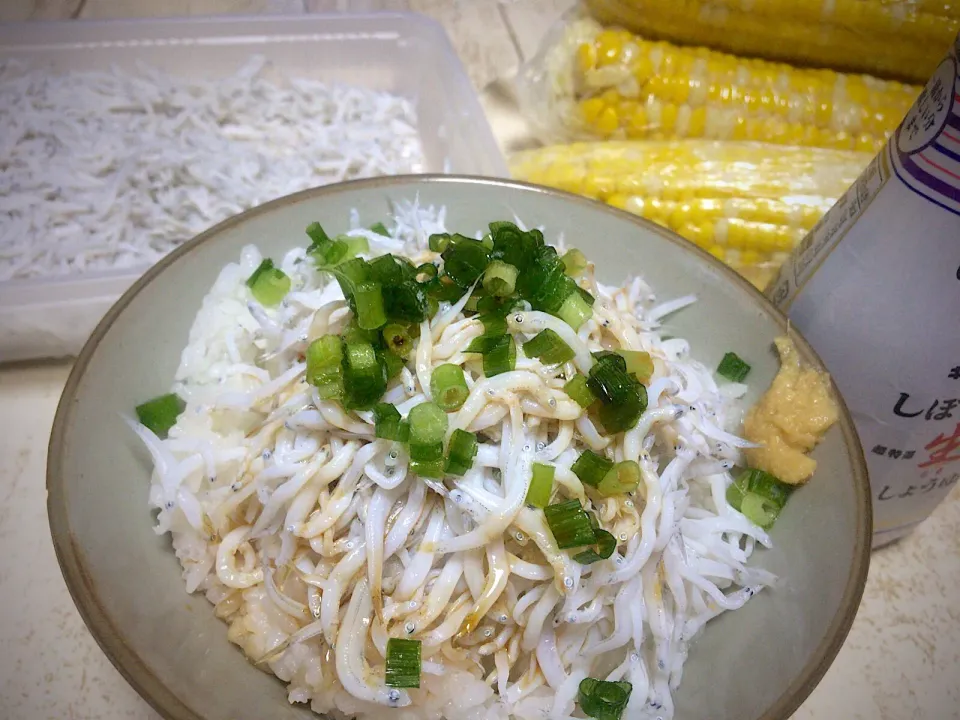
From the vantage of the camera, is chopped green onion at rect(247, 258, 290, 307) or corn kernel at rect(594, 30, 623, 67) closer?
chopped green onion at rect(247, 258, 290, 307)

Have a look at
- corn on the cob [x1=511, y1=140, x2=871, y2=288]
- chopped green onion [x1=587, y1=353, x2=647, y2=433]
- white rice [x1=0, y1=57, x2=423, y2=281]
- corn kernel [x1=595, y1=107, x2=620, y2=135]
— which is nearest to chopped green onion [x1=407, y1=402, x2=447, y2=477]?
chopped green onion [x1=587, y1=353, x2=647, y2=433]

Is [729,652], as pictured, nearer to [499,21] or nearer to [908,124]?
[908,124]

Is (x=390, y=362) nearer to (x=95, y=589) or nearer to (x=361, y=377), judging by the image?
(x=361, y=377)

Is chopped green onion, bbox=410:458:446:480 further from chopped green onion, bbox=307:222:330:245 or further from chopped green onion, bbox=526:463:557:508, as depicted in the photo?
chopped green onion, bbox=307:222:330:245

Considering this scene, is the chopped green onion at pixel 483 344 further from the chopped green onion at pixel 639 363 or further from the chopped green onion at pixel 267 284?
the chopped green onion at pixel 267 284

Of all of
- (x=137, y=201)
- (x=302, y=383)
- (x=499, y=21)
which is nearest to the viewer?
(x=302, y=383)

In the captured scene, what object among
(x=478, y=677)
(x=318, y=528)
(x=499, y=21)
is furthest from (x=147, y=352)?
(x=499, y=21)

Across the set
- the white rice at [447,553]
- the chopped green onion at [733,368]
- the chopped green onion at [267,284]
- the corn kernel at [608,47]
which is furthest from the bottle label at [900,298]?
the corn kernel at [608,47]

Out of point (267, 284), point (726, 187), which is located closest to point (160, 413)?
point (267, 284)
